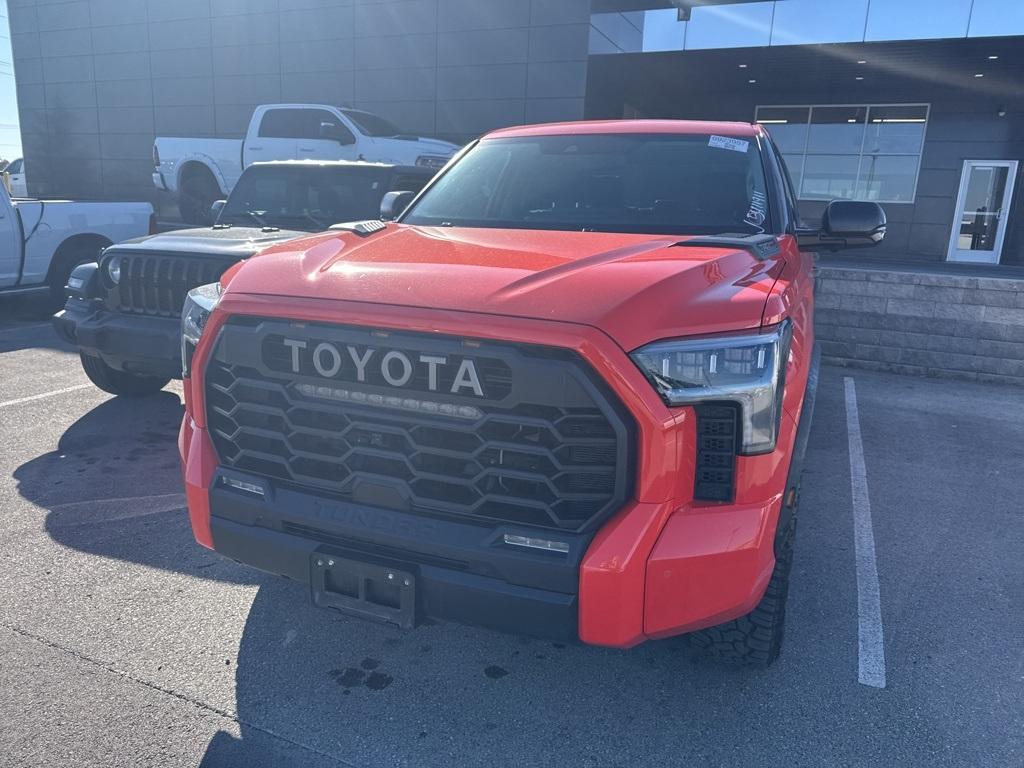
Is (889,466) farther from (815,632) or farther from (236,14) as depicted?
(236,14)

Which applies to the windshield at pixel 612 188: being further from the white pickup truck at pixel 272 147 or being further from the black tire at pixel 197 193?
the black tire at pixel 197 193

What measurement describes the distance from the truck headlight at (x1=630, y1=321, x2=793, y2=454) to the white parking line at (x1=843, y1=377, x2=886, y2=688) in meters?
Result: 1.36

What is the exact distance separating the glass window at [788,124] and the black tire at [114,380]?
1731 cm

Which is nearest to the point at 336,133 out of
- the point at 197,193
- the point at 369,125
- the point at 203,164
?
the point at 369,125

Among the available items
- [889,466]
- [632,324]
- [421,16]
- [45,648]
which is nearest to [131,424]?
[45,648]

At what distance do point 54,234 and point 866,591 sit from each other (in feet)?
29.1

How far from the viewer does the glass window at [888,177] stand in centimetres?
1831

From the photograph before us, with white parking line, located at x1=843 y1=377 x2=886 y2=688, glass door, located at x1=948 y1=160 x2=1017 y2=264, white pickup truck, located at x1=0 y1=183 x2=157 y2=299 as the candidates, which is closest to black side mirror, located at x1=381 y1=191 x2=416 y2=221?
white parking line, located at x1=843 y1=377 x2=886 y2=688

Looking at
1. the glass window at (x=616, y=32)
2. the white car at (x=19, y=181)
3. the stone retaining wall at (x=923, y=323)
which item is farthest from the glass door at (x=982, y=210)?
the white car at (x=19, y=181)

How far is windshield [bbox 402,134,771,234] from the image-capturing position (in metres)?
3.34

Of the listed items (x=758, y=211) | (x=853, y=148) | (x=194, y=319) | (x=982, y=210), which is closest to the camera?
(x=194, y=319)

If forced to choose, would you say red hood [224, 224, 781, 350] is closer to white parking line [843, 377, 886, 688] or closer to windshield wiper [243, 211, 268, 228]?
white parking line [843, 377, 886, 688]

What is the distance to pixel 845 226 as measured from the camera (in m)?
3.59

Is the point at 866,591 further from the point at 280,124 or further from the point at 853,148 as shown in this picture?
the point at 853,148
